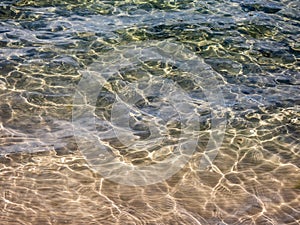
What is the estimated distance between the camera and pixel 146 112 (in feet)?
21.4

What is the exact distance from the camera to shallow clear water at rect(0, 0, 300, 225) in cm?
484

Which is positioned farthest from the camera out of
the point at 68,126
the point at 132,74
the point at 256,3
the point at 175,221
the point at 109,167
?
the point at 256,3

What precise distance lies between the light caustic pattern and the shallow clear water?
0.07 feet

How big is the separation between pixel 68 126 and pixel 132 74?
1.84 meters

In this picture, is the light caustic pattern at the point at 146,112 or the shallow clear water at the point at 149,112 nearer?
the shallow clear water at the point at 149,112

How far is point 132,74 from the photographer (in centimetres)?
742

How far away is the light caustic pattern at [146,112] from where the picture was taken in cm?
550

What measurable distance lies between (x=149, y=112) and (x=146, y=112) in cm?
5

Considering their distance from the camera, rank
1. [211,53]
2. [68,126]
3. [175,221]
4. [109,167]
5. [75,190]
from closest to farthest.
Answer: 1. [175,221]
2. [75,190]
3. [109,167]
4. [68,126]
5. [211,53]

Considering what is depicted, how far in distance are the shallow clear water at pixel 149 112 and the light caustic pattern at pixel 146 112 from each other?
0.07ft

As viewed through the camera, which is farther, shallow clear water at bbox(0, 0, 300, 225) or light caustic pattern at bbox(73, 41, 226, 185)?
light caustic pattern at bbox(73, 41, 226, 185)

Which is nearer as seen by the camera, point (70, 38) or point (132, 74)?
point (132, 74)

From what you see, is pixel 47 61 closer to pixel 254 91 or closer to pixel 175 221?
pixel 254 91

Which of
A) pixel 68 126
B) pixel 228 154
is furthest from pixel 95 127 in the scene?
pixel 228 154
